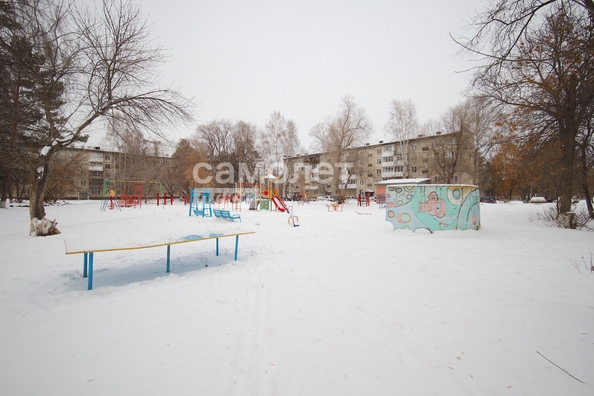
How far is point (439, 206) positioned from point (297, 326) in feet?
27.8

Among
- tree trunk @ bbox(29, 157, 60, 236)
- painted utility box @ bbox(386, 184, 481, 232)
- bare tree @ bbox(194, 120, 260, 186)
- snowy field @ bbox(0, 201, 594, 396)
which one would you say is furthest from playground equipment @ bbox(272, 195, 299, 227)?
bare tree @ bbox(194, 120, 260, 186)

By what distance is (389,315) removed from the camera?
3.34 metres

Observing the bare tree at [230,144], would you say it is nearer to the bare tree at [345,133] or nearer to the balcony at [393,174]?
the bare tree at [345,133]

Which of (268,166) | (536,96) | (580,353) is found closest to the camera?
(580,353)

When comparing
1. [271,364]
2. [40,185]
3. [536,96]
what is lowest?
[271,364]

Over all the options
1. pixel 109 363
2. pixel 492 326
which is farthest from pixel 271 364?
pixel 492 326

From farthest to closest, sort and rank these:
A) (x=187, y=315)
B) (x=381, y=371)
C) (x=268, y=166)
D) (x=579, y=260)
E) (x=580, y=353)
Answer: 1. (x=268, y=166)
2. (x=579, y=260)
3. (x=187, y=315)
4. (x=580, y=353)
5. (x=381, y=371)

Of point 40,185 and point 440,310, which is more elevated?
point 40,185

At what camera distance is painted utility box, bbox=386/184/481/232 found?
951 cm

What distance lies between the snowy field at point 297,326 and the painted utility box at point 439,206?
3554 millimetres

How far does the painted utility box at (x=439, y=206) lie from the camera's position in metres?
9.51

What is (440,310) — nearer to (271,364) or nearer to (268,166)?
(271,364)

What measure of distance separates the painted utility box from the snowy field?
11.7ft

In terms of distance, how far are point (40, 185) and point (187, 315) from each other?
429 inches
